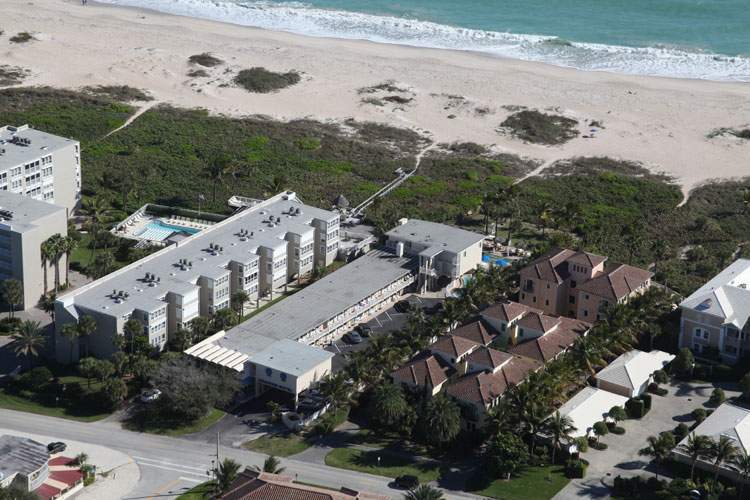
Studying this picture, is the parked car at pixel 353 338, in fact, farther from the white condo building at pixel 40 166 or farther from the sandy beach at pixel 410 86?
the sandy beach at pixel 410 86

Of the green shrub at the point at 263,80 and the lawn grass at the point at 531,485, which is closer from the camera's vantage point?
the lawn grass at the point at 531,485

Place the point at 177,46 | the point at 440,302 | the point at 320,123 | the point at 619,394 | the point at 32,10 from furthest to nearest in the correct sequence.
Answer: the point at 32,10
the point at 177,46
the point at 320,123
the point at 440,302
the point at 619,394

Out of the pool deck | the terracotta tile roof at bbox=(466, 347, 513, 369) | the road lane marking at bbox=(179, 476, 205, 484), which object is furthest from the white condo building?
the terracotta tile roof at bbox=(466, 347, 513, 369)

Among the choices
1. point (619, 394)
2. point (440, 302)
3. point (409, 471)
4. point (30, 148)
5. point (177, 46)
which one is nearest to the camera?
point (409, 471)

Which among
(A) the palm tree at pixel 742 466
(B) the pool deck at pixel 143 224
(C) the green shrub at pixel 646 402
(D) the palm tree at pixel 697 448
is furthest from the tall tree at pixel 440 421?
(B) the pool deck at pixel 143 224

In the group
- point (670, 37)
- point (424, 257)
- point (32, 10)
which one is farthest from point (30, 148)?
point (670, 37)

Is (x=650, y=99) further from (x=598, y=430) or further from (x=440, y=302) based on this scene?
(x=598, y=430)

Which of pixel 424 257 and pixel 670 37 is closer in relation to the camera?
pixel 424 257

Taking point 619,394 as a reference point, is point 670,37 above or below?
above

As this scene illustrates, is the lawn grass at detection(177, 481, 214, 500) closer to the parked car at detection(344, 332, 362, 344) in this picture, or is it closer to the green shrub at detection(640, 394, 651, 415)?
the parked car at detection(344, 332, 362, 344)
